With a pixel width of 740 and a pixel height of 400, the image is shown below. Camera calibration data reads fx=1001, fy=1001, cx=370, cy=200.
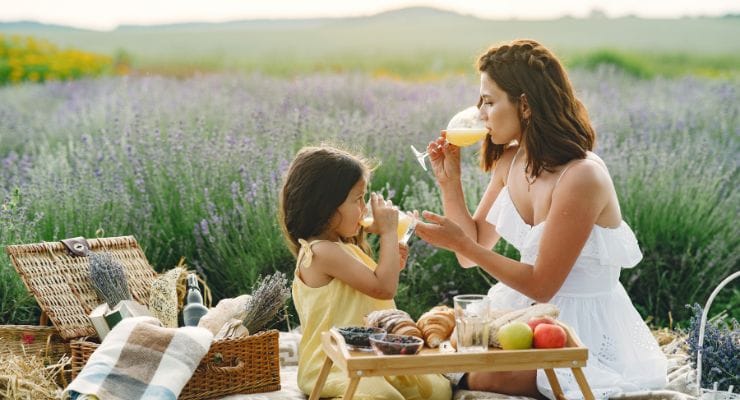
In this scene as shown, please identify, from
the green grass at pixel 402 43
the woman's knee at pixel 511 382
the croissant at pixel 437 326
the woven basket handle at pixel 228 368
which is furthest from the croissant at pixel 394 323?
the green grass at pixel 402 43

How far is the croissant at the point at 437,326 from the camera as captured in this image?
113 inches

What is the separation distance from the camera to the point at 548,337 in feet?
9.03

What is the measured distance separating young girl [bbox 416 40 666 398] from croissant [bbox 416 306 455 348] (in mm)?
370

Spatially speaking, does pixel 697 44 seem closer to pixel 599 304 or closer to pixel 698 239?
pixel 698 239

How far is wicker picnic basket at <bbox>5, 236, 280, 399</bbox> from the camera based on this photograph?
3490 millimetres

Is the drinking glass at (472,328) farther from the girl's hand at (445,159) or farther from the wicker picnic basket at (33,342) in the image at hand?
the wicker picnic basket at (33,342)

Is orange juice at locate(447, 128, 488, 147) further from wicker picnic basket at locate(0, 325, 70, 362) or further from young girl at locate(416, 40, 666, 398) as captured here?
wicker picnic basket at locate(0, 325, 70, 362)

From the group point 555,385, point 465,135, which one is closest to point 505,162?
point 465,135

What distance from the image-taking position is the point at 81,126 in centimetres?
677

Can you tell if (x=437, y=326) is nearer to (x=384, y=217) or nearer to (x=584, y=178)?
(x=384, y=217)

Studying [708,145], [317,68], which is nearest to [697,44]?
[317,68]

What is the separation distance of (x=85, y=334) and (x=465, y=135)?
1548 mm

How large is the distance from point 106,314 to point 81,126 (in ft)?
11.4

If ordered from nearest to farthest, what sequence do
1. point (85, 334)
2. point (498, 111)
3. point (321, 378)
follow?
point (321, 378) → point (498, 111) → point (85, 334)
